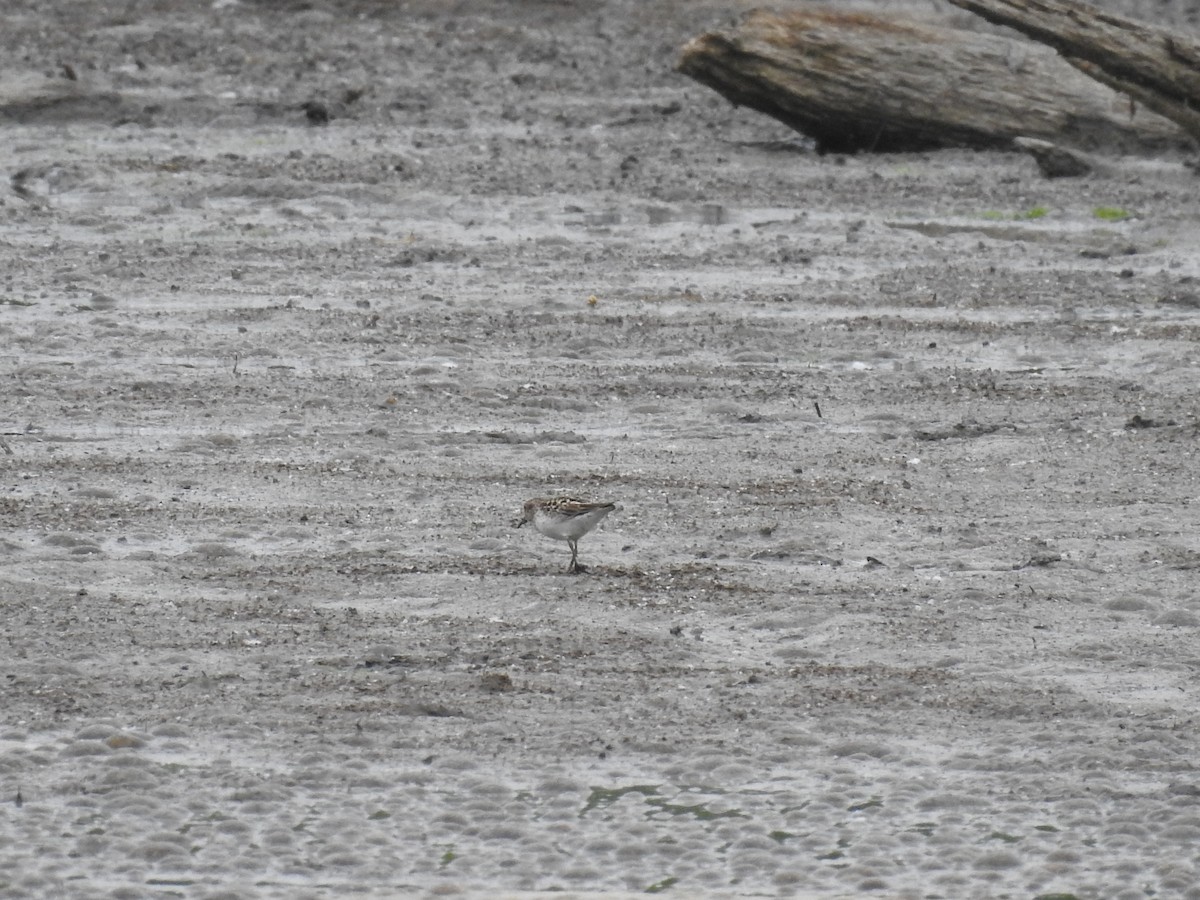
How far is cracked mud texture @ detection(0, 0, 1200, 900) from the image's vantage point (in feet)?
16.7

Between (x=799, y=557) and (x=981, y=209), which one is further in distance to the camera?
(x=981, y=209)

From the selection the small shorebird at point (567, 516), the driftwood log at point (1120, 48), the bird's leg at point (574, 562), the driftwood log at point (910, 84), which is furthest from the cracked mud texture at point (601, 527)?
the driftwood log at point (1120, 48)

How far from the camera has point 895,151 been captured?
13.8 m

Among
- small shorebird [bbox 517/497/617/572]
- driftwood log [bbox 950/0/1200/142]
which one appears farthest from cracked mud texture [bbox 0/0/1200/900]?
driftwood log [bbox 950/0/1200/142]

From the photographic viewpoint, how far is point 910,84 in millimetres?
13383

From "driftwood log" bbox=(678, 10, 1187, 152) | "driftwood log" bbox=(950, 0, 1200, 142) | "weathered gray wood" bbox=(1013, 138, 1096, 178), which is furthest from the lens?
"driftwood log" bbox=(678, 10, 1187, 152)

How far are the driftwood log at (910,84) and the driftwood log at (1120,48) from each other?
1122mm

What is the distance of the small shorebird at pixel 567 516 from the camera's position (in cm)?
643

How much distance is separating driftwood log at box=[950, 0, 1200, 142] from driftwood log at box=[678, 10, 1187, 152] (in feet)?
3.68

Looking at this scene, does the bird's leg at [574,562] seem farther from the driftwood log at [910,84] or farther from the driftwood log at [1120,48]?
the driftwood log at [910,84]

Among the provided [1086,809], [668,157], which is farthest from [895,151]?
[1086,809]

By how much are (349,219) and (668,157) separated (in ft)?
8.79

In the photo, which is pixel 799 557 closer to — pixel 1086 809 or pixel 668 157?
pixel 1086 809

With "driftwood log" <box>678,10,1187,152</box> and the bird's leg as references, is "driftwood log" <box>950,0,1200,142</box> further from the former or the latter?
the bird's leg
